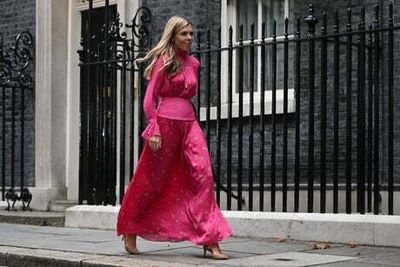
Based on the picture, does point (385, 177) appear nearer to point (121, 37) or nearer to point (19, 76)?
point (121, 37)

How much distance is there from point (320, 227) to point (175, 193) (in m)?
1.66

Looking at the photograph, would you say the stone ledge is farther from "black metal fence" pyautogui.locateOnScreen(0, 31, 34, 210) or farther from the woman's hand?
"black metal fence" pyautogui.locateOnScreen(0, 31, 34, 210)

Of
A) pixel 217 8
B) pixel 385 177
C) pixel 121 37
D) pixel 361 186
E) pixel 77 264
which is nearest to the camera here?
pixel 77 264

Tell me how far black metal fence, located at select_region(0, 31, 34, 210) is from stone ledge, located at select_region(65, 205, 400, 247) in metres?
4.63

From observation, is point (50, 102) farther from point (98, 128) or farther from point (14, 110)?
→ point (98, 128)

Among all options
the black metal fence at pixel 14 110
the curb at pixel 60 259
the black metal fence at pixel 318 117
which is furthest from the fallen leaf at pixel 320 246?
the black metal fence at pixel 14 110

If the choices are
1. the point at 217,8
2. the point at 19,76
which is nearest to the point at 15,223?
the point at 19,76

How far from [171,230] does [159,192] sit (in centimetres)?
34

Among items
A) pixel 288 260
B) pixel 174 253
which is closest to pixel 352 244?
pixel 288 260

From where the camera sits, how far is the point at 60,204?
39.3 feet

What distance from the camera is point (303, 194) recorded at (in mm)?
9406

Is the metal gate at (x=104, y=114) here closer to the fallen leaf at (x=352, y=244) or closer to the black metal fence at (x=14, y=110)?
the black metal fence at (x=14, y=110)

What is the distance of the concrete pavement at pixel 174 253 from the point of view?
662 cm

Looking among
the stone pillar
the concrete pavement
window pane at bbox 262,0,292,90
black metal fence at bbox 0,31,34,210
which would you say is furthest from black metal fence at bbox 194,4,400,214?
black metal fence at bbox 0,31,34,210
